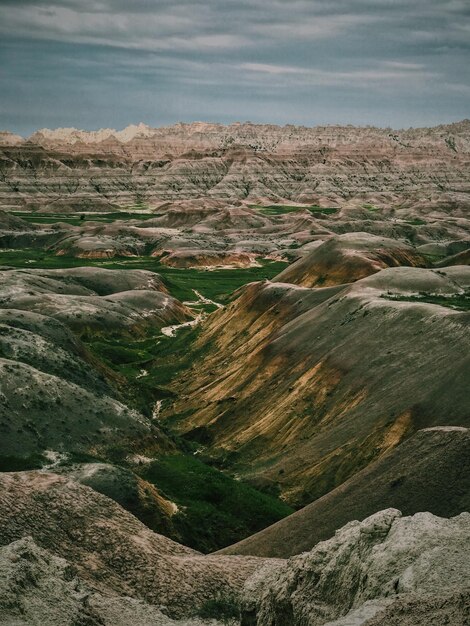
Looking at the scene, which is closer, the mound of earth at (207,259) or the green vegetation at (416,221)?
the mound of earth at (207,259)

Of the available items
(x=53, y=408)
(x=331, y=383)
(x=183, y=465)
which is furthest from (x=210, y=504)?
(x=331, y=383)

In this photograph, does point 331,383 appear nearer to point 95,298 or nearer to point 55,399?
point 55,399

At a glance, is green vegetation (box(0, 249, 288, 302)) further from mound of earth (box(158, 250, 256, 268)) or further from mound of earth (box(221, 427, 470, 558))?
mound of earth (box(221, 427, 470, 558))

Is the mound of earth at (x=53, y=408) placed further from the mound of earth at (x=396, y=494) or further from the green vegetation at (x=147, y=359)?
the mound of earth at (x=396, y=494)

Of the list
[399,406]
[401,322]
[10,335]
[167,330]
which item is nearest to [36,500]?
[399,406]

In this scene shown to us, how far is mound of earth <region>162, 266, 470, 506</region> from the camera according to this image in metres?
33.7

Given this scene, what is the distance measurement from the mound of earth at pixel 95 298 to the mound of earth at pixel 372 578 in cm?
5451

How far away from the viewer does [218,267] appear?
129m

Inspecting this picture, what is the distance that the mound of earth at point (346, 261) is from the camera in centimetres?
7681

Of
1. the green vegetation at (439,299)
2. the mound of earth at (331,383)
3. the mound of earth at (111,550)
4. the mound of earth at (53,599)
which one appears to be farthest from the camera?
the green vegetation at (439,299)

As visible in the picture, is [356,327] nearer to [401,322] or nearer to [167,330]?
[401,322]

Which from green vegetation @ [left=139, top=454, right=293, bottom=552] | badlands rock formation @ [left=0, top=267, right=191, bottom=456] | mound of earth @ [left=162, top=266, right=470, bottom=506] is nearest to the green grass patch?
mound of earth @ [left=162, top=266, right=470, bottom=506]

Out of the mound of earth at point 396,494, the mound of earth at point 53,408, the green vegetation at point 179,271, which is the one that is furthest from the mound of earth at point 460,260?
the mound of earth at point 396,494

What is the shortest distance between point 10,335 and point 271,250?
326 feet
